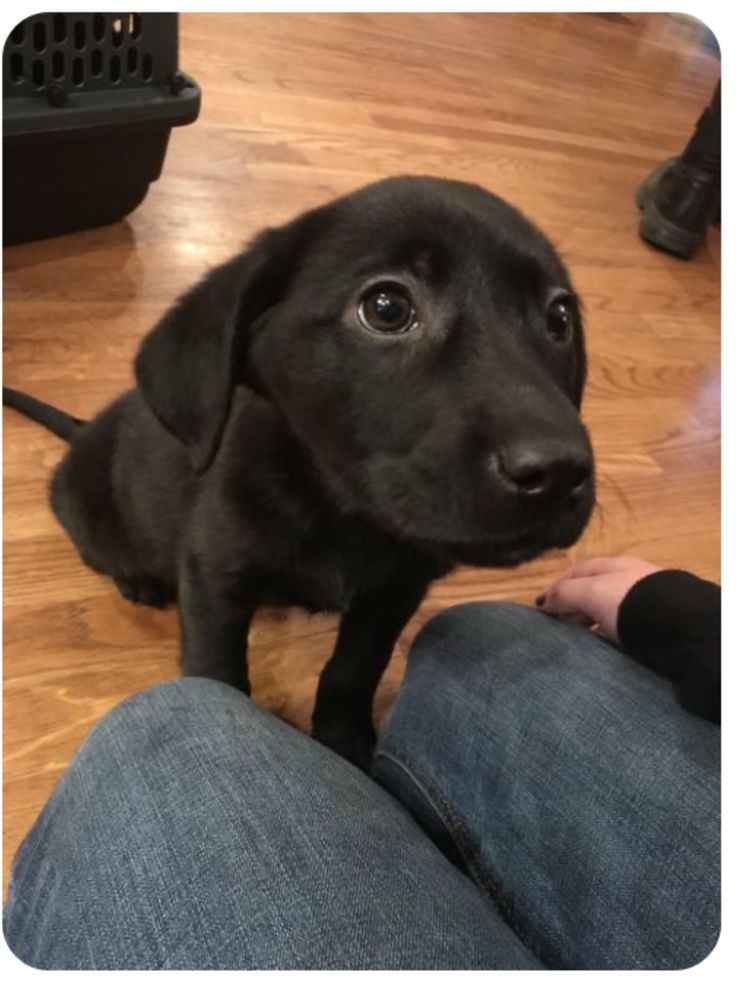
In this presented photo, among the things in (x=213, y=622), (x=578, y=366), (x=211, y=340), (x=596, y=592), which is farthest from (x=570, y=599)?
(x=211, y=340)

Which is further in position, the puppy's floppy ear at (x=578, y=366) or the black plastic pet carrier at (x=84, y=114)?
the black plastic pet carrier at (x=84, y=114)

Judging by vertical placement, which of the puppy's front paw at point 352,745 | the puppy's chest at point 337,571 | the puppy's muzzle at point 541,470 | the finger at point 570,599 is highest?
the puppy's muzzle at point 541,470

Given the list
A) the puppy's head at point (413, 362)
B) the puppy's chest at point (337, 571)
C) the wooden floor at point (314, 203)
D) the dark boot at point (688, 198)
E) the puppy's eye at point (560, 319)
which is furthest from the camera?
the dark boot at point (688, 198)

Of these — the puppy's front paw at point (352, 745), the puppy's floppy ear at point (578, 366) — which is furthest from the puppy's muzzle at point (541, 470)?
the puppy's front paw at point (352, 745)

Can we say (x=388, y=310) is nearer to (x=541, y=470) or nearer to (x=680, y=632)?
(x=541, y=470)

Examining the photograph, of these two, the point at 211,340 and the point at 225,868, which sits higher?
the point at 211,340

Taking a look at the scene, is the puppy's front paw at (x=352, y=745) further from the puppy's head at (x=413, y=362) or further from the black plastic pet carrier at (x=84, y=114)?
the black plastic pet carrier at (x=84, y=114)
